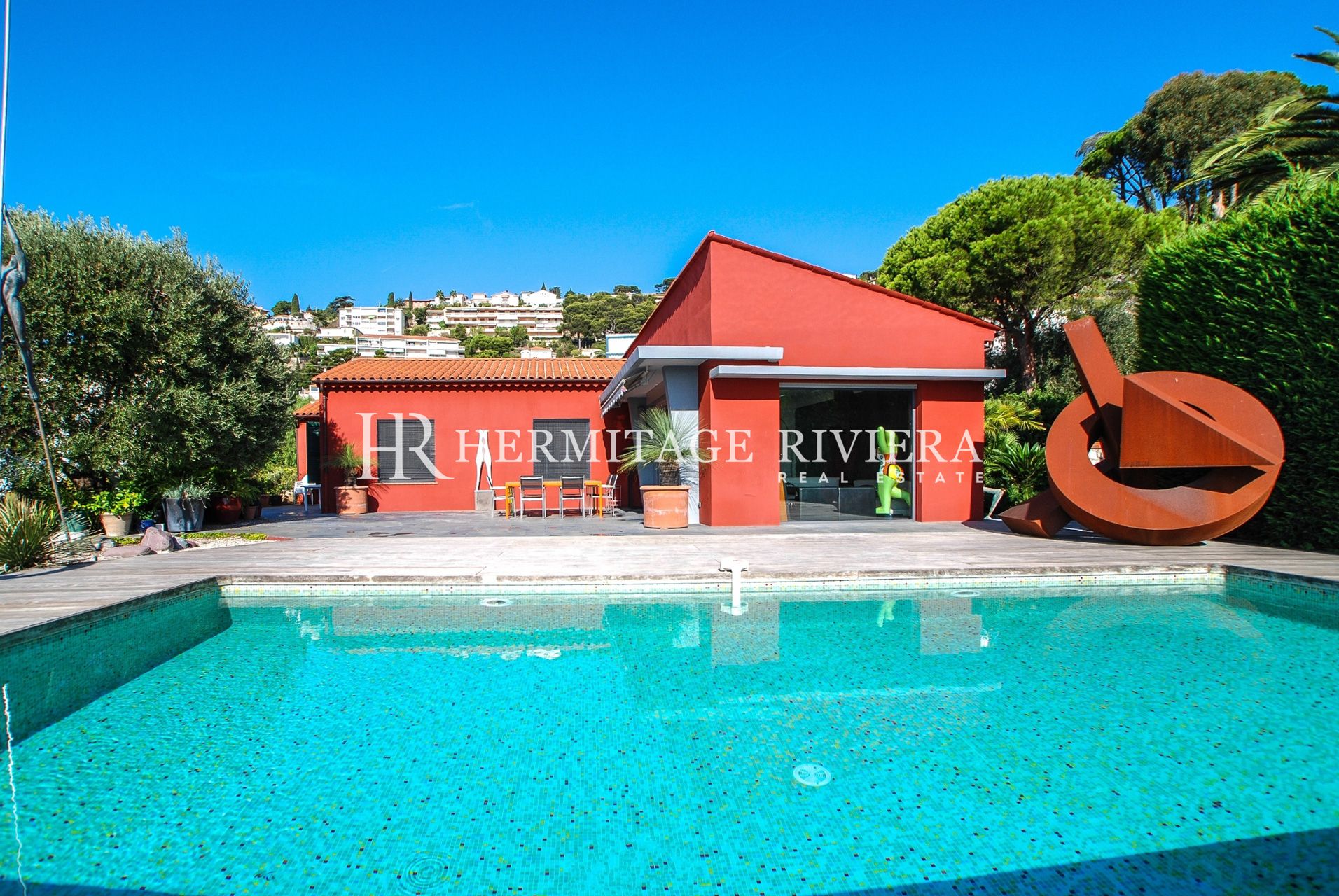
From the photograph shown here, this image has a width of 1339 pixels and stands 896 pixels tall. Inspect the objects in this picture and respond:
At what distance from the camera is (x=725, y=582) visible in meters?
6.94

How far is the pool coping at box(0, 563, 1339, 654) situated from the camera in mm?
6883

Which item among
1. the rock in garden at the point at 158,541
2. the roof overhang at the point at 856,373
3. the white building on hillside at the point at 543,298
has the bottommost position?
the rock in garden at the point at 158,541

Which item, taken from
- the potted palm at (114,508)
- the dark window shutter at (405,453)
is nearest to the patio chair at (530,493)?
the dark window shutter at (405,453)

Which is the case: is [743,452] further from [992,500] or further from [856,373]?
[992,500]

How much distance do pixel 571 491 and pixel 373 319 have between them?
120773 millimetres

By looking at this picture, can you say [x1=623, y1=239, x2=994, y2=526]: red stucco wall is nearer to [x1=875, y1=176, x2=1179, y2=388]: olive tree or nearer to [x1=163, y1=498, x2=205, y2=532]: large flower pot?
[x1=875, y1=176, x2=1179, y2=388]: olive tree

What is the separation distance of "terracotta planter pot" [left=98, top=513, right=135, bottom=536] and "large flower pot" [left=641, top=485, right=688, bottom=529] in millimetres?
8321

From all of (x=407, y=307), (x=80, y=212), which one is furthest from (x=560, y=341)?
(x=80, y=212)

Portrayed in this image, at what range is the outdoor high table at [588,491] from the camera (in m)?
14.6

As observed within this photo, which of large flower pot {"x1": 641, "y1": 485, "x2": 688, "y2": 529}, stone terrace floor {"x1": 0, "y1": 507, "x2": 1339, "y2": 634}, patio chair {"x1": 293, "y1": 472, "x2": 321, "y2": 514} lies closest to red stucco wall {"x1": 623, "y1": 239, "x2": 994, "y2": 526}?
large flower pot {"x1": 641, "y1": 485, "x2": 688, "y2": 529}

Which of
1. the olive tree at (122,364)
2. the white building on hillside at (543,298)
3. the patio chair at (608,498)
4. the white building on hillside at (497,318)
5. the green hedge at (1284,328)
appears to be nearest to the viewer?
the green hedge at (1284,328)

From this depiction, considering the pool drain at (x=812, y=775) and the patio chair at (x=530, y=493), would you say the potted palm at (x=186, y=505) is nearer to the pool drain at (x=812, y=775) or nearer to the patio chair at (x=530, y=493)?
the patio chair at (x=530, y=493)

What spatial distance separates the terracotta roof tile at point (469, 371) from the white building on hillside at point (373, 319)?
111m

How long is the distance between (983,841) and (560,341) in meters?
91.3
